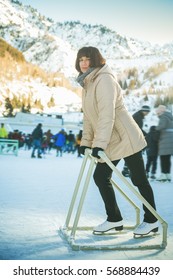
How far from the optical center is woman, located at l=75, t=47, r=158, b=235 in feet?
5.73

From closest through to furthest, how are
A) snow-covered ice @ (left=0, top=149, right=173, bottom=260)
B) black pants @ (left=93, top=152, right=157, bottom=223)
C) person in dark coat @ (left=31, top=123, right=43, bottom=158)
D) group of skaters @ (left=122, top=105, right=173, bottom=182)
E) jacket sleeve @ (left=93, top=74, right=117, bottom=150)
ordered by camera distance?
snow-covered ice @ (left=0, top=149, right=173, bottom=260) < jacket sleeve @ (left=93, top=74, right=117, bottom=150) < black pants @ (left=93, top=152, right=157, bottom=223) < group of skaters @ (left=122, top=105, right=173, bottom=182) < person in dark coat @ (left=31, top=123, right=43, bottom=158)

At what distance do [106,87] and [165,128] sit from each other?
2988 mm

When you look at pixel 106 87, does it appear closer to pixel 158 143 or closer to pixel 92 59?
pixel 92 59

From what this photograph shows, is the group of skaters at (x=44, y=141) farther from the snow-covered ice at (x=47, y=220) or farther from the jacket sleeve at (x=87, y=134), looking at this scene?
the jacket sleeve at (x=87, y=134)

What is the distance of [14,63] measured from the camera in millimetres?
5848

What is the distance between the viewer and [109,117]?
5.70 ft

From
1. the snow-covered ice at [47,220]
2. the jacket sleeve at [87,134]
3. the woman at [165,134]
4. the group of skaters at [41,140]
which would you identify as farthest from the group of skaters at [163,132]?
the jacket sleeve at [87,134]

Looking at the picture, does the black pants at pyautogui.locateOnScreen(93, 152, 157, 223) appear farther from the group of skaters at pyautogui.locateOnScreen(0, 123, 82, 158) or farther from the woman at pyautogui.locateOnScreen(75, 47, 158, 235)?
the group of skaters at pyautogui.locateOnScreen(0, 123, 82, 158)

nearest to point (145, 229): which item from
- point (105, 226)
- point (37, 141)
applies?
point (105, 226)

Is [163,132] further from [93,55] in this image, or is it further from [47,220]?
[93,55]

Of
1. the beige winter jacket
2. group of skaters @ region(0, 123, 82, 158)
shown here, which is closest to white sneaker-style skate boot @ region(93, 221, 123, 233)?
the beige winter jacket

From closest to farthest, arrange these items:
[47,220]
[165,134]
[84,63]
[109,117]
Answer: [109,117] → [84,63] → [47,220] → [165,134]

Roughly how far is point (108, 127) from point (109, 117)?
0.05 m
